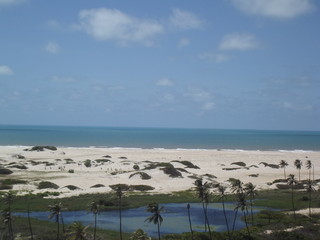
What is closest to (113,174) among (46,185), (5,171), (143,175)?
(143,175)

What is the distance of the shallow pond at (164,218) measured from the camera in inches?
1996

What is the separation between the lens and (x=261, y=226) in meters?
50.6

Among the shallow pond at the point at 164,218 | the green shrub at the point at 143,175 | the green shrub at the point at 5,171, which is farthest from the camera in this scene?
the green shrub at the point at 5,171

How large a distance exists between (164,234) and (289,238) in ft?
50.0

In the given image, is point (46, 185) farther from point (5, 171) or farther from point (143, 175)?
point (143, 175)

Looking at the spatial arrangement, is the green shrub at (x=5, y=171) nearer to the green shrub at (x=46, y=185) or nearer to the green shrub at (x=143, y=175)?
the green shrub at (x=46, y=185)

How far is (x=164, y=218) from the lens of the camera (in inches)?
2201

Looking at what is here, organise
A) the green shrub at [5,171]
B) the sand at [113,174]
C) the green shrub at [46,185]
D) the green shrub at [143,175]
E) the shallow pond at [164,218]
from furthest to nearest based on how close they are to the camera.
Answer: the green shrub at [5,171]
the green shrub at [143,175]
the sand at [113,174]
the green shrub at [46,185]
the shallow pond at [164,218]

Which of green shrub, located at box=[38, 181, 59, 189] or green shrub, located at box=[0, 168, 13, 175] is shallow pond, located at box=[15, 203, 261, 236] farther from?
green shrub, located at box=[0, 168, 13, 175]

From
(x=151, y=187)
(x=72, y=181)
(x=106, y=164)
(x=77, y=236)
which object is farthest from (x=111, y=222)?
(x=106, y=164)

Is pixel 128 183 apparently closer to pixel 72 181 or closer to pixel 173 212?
pixel 72 181

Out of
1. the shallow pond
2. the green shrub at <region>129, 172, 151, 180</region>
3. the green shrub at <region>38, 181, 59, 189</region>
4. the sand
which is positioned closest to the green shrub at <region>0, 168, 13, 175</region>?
the sand

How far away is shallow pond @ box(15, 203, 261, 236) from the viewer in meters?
50.7

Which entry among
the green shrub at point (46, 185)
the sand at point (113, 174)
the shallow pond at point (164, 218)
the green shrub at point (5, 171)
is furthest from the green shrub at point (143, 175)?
the green shrub at point (5, 171)
